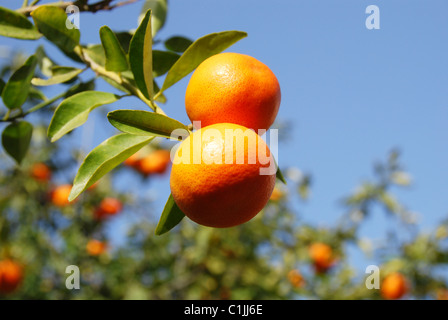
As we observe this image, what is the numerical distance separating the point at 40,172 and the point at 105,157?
129 inches

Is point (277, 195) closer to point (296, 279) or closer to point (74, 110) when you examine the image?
point (296, 279)

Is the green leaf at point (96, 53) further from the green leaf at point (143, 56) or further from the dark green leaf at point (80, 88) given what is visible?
the green leaf at point (143, 56)

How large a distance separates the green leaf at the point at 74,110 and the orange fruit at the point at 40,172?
305cm

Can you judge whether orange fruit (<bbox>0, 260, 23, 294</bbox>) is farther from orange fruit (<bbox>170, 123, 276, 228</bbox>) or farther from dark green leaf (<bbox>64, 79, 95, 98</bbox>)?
orange fruit (<bbox>170, 123, 276, 228</bbox>)

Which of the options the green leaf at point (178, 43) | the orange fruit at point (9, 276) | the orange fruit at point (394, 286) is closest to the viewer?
the green leaf at point (178, 43)

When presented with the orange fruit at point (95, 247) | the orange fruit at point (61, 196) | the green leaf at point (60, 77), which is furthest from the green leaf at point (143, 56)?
the orange fruit at point (95, 247)

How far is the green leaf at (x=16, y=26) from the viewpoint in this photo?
1.09m

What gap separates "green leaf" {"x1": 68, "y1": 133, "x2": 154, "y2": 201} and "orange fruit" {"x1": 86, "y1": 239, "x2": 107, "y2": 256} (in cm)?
307

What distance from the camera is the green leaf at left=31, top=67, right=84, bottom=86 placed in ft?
3.72

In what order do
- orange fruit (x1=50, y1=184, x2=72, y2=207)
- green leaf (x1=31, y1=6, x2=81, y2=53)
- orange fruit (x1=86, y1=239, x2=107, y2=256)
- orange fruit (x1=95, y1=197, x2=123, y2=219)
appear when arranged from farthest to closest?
orange fruit (x1=95, y1=197, x2=123, y2=219), orange fruit (x1=86, y1=239, x2=107, y2=256), orange fruit (x1=50, y1=184, x2=72, y2=207), green leaf (x1=31, y1=6, x2=81, y2=53)

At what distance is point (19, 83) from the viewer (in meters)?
1.18

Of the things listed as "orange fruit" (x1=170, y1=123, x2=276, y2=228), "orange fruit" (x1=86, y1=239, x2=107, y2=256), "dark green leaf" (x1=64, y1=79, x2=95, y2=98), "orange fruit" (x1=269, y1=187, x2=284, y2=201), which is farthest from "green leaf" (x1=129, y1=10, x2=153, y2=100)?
"orange fruit" (x1=86, y1=239, x2=107, y2=256)

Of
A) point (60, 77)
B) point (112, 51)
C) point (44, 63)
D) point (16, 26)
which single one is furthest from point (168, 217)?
point (44, 63)
